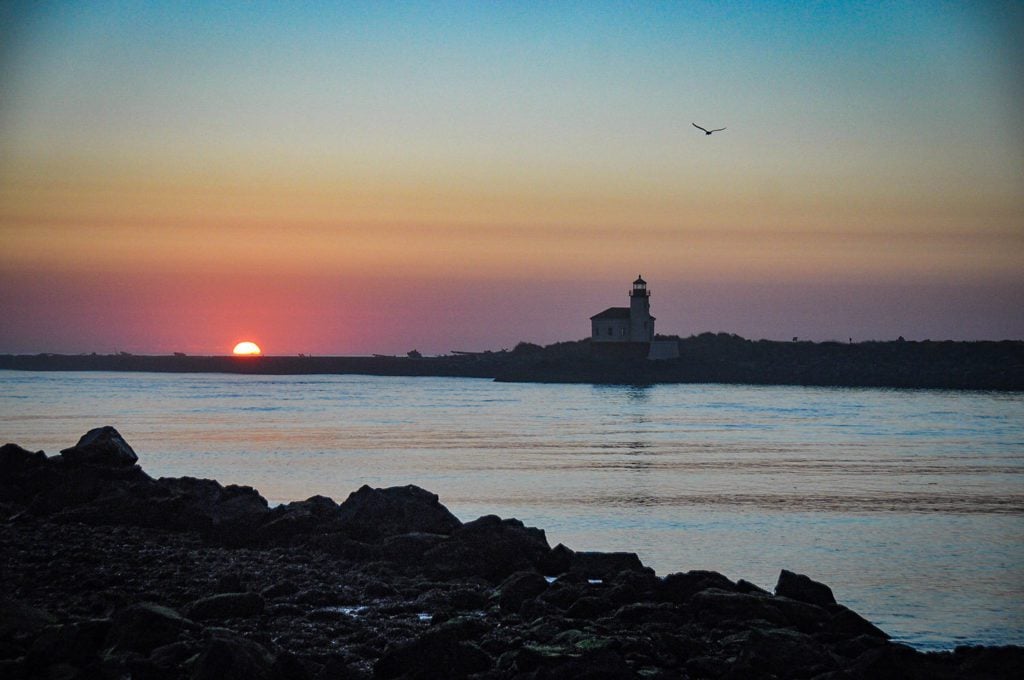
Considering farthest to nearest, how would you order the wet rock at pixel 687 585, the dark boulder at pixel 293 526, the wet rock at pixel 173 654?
the dark boulder at pixel 293 526 → the wet rock at pixel 687 585 → the wet rock at pixel 173 654

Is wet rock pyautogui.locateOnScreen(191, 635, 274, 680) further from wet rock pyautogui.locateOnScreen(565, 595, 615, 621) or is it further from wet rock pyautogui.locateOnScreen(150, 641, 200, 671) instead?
wet rock pyautogui.locateOnScreen(565, 595, 615, 621)

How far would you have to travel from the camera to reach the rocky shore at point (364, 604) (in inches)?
336

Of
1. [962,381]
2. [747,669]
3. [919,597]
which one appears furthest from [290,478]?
[962,381]

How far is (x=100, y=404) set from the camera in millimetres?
64125

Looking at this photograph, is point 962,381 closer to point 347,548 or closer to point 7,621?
point 347,548

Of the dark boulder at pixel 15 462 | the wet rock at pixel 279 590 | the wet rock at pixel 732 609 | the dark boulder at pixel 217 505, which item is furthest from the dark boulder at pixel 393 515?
the dark boulder at pixel 15 462

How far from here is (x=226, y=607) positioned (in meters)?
10.2

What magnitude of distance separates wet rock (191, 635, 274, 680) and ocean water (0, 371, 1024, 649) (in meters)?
7.16

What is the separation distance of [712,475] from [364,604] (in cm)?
1754

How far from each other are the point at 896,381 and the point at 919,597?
83.3m

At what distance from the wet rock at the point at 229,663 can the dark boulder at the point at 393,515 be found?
6599 millimetres

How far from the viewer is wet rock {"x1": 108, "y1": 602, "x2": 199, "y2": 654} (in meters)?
8.66

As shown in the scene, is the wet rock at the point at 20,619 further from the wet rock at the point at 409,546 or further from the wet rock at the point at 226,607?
the wet rock at the point at 409,546

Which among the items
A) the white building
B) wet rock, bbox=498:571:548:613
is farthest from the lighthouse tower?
wet rock, bbox=498:571:548:613
